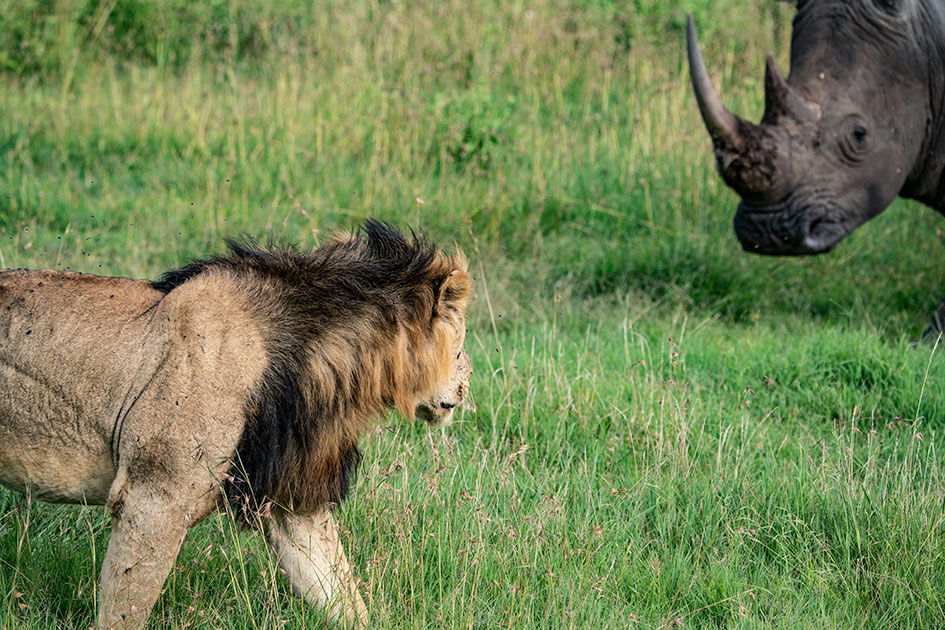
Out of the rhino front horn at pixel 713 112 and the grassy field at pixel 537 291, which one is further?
the rhino front horn at pixel 713 112

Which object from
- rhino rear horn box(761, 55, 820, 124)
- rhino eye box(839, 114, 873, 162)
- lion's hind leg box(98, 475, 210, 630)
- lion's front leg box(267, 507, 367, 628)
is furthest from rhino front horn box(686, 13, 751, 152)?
lion's hind leg box(98, 475, 210, 630)

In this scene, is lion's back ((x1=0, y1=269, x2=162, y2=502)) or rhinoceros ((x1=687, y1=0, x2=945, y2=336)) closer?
lion's back ((x1=0, y1=269, x2=162, y2=502))

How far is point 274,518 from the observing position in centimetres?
356

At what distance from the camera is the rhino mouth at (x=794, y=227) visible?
6.05m

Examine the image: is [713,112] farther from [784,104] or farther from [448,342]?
[448,342]

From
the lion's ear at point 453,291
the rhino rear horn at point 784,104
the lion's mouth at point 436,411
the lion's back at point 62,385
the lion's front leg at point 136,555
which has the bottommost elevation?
the lion's front leg at point 136,555

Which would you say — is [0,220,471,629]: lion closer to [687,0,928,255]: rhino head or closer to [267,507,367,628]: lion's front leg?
[267,507,367,628]: lion's front leg

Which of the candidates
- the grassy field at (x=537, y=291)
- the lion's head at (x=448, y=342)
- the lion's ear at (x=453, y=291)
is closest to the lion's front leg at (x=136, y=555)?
the grassy field at (x=537, y=291)

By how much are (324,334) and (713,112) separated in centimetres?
318

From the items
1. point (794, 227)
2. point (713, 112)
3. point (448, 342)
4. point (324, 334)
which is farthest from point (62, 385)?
point (794, 227)

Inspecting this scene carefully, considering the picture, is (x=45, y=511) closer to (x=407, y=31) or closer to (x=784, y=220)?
(x=784, y=220)

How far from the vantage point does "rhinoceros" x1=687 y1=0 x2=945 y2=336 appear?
→ 19.5ft

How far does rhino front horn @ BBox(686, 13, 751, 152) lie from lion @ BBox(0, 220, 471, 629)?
2744 millimetres

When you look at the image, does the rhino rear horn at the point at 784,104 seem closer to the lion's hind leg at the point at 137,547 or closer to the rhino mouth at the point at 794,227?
the rhino mouth at the point at 794,227
